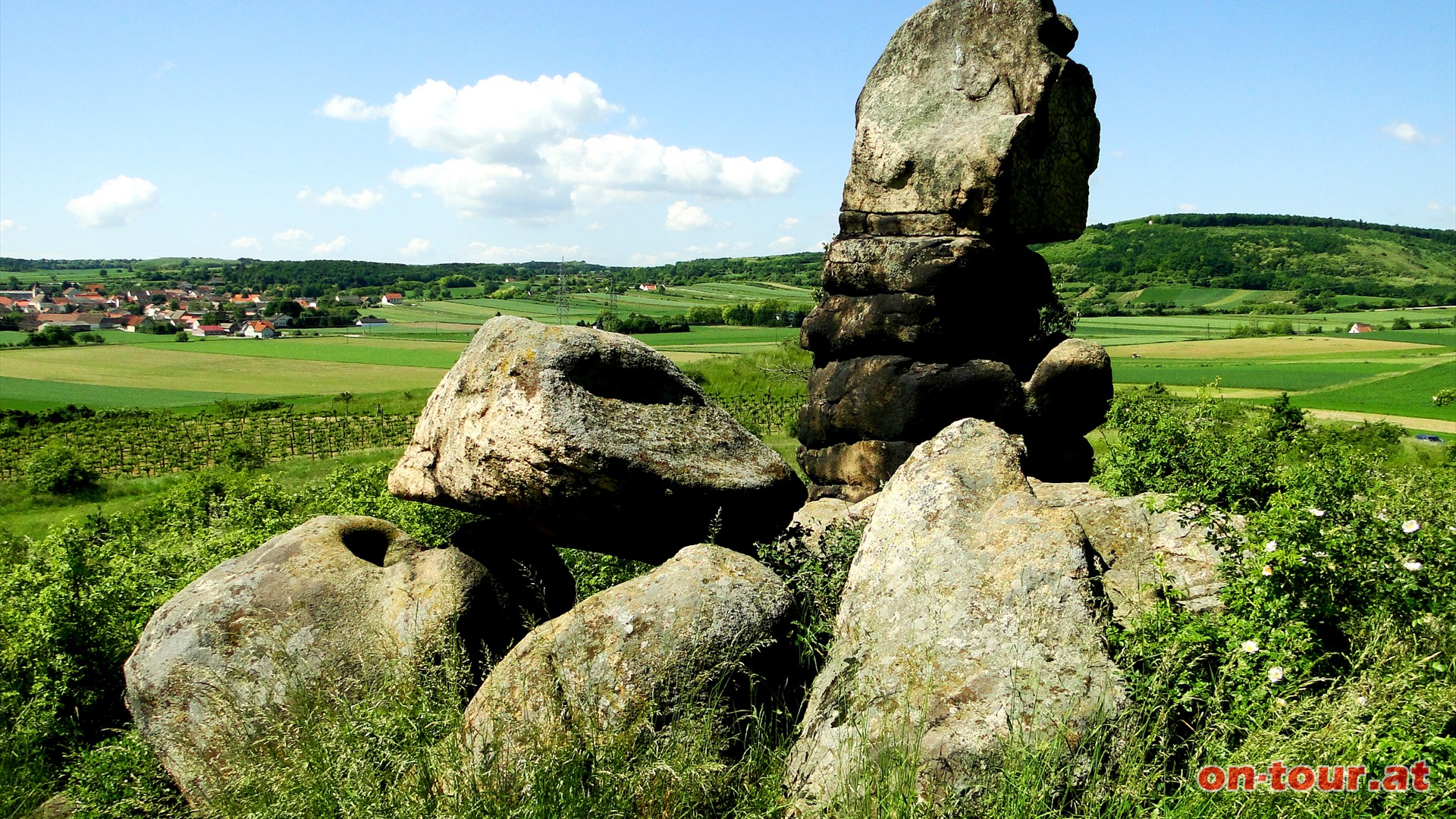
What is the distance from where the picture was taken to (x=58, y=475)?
35.8m

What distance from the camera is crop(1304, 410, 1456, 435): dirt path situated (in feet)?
171

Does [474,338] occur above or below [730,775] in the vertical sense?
above

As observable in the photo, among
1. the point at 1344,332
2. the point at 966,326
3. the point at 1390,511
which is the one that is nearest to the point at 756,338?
the point at 1344,332

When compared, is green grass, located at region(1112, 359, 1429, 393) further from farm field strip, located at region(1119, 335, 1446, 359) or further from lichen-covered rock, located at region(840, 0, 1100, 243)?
lichen-covered rock, located at region(840, 0, 1100, 243)

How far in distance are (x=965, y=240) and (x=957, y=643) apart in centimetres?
891

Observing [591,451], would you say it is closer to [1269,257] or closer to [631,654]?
[631,654]

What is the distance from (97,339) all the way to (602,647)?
125570mm

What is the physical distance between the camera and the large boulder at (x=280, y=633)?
6770 millimetres

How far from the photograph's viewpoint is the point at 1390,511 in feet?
21.7

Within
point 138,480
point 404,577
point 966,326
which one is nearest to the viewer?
point 404,577

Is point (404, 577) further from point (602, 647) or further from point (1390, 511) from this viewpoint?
point (1390, 511)

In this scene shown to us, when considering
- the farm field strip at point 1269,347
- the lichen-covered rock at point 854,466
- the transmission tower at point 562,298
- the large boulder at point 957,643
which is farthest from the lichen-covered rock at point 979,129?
the farm field strip at point 1269,347

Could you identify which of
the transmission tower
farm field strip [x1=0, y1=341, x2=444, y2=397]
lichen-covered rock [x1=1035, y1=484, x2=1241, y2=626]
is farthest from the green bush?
lichen-covered rock [x1=1035, y1=484, x2=1241, y2=626]

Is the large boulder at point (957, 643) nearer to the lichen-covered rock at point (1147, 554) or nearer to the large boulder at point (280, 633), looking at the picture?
the lichen-covered rock at point (1147, 554)
